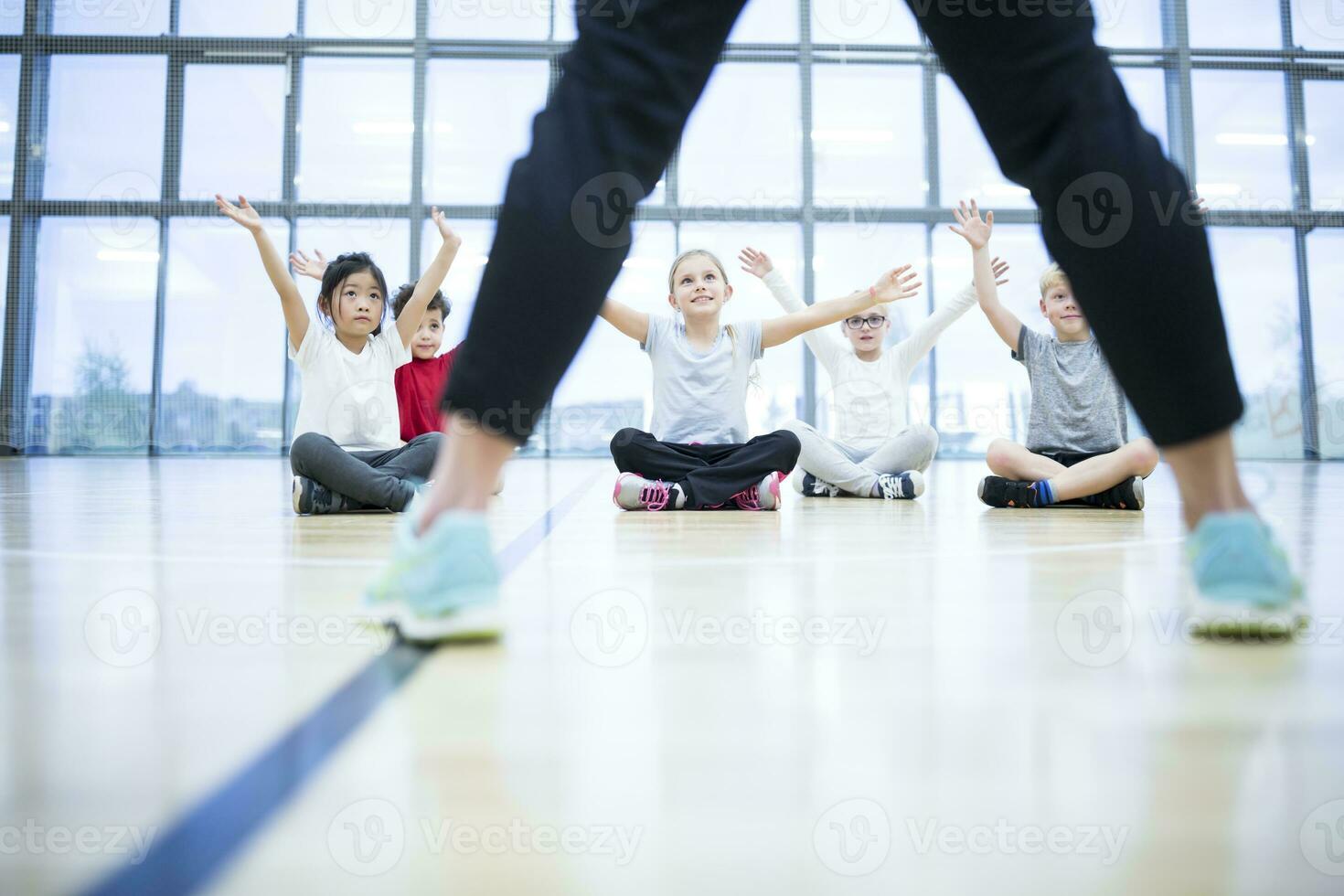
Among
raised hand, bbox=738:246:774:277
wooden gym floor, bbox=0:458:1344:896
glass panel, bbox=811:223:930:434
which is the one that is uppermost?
glass panel, bbox=811:223:930:434

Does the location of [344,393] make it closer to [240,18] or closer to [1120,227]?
[1120,227]

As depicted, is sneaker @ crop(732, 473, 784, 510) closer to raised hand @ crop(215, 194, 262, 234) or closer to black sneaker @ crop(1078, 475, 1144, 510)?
black sneaker @ crop(1078, 475, 1144, 510)

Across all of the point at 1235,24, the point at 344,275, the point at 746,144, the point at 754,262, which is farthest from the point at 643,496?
the point at 1235,24

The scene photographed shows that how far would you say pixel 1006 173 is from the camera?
547 mm

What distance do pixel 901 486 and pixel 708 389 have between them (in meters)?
0.46

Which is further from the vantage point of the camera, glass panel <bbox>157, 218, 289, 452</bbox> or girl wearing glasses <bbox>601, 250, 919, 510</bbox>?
glass panel <bbox>157, 218, 289, 452</bbox>

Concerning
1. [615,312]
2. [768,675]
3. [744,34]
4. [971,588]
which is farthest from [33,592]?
[744,34]

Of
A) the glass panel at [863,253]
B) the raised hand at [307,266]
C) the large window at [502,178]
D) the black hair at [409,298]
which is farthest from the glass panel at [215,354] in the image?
the raised hand at [307,266]

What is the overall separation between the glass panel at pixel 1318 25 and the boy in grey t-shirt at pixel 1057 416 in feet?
15.8

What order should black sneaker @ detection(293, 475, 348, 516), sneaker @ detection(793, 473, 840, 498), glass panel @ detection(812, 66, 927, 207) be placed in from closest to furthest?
black sneaker @ detection(293, 475, 348, 516)
sneaker @ detection(793, 473, 840, 498)
glass panel @ detection(812, 66, 927, 207)

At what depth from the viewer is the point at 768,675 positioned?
0.42 metres

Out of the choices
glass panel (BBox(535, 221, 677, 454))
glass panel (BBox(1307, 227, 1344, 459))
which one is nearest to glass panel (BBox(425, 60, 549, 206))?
glass panel (BBox(535, 221, 677, 454))

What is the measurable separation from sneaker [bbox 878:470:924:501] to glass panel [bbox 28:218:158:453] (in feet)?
14.9

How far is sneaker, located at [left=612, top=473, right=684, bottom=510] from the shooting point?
1.60 metres
